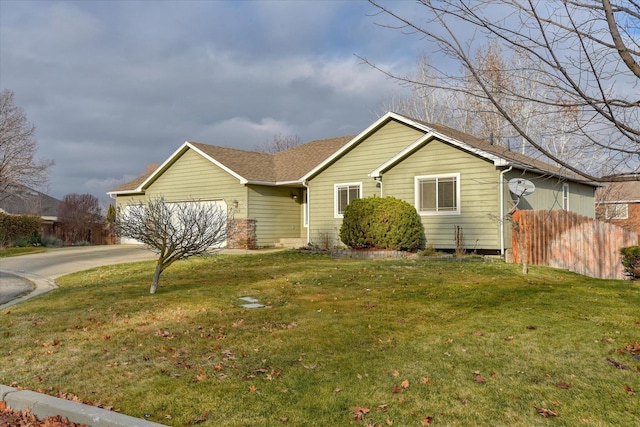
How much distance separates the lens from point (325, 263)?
49.4 ft

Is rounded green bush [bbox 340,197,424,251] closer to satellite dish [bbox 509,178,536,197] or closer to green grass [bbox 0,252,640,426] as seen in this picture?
satellite dish [bbox 509,178,536,197]

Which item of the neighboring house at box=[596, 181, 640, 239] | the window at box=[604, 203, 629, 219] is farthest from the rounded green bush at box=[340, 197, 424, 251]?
the window at box=[604, 203, 629, 219]

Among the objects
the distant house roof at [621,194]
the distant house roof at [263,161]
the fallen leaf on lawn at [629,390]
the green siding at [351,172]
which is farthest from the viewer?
the distant house roof at [621,194]

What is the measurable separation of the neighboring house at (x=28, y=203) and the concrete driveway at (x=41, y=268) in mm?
17885

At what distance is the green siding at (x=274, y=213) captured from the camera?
75.1 feet

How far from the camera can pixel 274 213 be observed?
23.7 metres

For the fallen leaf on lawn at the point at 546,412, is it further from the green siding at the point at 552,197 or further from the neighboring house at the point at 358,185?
the green siding at the point at 552,197

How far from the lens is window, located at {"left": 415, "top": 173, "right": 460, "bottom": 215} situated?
17000mm

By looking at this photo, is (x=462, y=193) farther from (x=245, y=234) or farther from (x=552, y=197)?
(x=245, y=234)

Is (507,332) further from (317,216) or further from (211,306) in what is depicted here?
(317,216)

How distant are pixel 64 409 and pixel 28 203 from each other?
55293 millimetres

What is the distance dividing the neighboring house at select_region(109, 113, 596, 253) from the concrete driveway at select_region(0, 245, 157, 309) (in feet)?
16.3

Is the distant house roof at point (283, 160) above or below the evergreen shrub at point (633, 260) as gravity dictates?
above

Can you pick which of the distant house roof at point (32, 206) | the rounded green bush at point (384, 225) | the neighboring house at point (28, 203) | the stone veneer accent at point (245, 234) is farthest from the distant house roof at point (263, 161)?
the distant house roof at point (32, 206)
